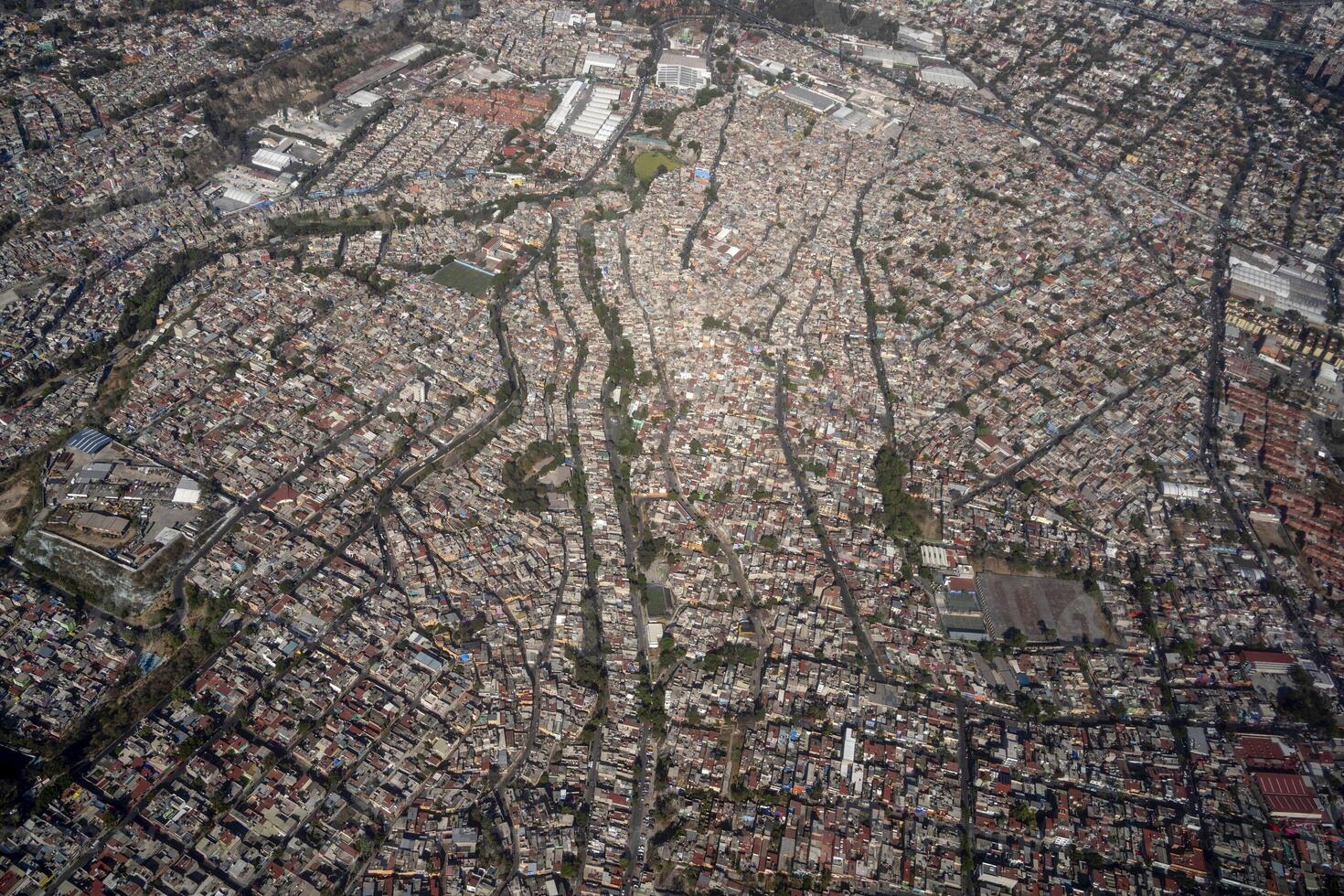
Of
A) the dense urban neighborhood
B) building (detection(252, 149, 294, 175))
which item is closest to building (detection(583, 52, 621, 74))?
the dense urban neighborhood

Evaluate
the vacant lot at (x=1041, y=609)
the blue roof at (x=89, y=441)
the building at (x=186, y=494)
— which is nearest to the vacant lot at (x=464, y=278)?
the building at (x=186, y=494)

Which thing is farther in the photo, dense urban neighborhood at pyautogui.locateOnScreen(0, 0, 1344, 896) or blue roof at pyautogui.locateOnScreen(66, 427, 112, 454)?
blue roof at pyautogui.locateOnScreen(66, 427, 112, 454)

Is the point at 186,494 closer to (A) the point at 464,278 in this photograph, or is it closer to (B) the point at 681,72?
(A) the point at 464,278

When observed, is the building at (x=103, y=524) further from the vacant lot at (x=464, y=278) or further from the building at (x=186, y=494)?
the vacant lot at (x=464, y=278)

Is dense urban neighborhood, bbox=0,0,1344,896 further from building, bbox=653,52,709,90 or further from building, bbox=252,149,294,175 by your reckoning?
building, bbox=653,52,709,90

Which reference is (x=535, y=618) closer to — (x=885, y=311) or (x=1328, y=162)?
(x=885, y=311)

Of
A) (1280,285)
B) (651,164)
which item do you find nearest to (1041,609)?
(1280,285)

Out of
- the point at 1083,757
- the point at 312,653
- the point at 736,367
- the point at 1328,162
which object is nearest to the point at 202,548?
the point at 312,653
